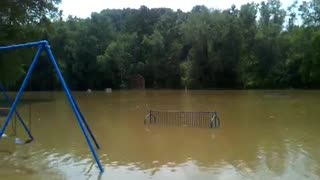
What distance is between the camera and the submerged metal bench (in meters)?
25.2

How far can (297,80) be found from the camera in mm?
72812

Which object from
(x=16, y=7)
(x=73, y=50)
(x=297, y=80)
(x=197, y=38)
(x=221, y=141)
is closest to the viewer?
(x=221, y=141)

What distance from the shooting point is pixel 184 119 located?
28.2 metres

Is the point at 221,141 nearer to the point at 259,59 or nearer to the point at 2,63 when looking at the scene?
the point at 2,63

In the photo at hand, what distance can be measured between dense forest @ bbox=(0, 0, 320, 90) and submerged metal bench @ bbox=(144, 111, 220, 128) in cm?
3940

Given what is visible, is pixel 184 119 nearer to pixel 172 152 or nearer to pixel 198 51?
pixel 172 152

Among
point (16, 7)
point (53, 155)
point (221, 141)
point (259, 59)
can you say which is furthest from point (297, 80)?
point (53, 155)

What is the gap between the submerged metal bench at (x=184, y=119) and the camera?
25172 millimetres

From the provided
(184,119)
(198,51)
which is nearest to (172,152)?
(184,119)

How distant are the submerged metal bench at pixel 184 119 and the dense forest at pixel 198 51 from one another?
3940 cm

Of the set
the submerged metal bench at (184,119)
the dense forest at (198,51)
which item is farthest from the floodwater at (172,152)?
the dense forest at (198,51)

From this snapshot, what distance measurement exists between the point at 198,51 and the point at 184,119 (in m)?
50.6

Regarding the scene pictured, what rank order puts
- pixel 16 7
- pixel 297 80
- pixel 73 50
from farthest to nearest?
pixel 73 50 → pixel 297 80 → pixel 16 7

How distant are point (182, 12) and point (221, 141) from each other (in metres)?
78.2
